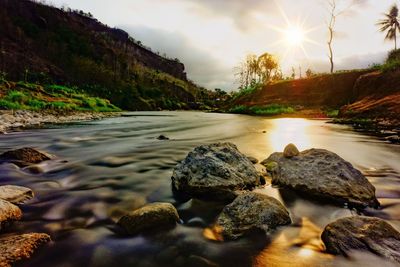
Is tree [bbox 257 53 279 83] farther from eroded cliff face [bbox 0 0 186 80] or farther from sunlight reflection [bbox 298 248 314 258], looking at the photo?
sunlight reflection [bbox 298 248 314 258]

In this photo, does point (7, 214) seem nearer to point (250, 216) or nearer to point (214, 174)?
point (214, 174)

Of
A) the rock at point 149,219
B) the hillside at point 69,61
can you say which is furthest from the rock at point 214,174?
the hillside at point 69,61

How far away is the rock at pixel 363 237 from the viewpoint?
314 centimetres

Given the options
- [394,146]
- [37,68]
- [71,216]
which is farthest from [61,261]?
[37,68]

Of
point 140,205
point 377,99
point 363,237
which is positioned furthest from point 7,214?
point 377,99

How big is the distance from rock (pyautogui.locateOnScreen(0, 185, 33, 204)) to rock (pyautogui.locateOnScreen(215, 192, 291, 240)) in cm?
332

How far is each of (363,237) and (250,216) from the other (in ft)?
4.36

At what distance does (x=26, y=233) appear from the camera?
3.62 metres

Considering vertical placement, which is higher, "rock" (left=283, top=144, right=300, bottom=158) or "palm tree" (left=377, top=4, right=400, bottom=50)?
"palm tree" (left=377, top=4, right=400, bottom=50)

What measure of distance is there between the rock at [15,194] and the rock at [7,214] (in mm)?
588

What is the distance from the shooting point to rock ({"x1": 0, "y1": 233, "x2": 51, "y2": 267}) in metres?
2.89

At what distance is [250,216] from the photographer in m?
3.83

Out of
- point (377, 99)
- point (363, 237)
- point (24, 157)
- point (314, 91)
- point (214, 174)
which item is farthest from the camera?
point (314, 91)

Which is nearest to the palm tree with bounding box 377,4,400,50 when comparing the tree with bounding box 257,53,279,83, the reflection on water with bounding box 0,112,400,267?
the tree with bounding box 257,53,279,83
